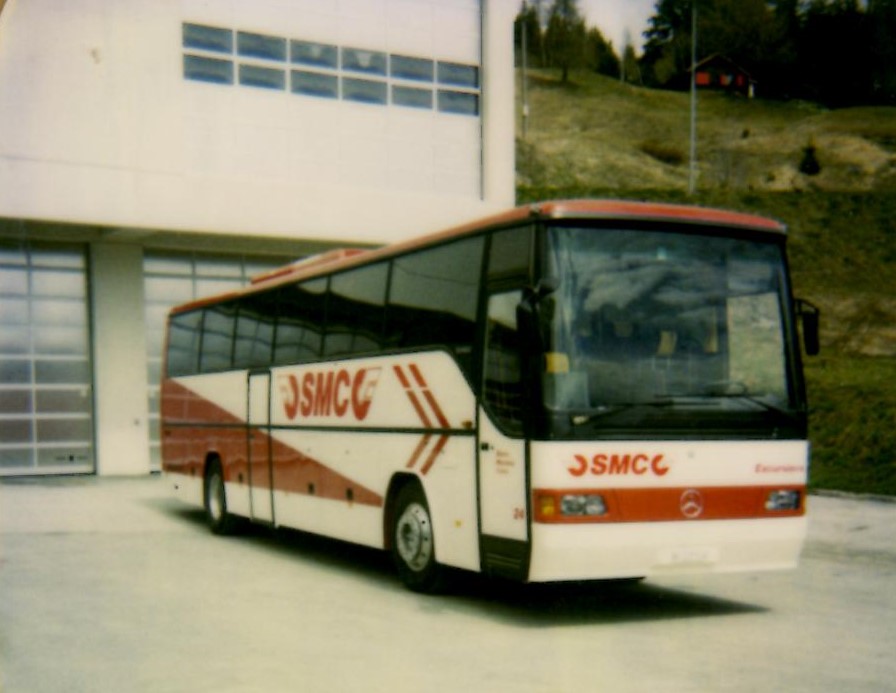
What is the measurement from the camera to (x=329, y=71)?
89.3 ft

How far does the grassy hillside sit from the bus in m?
10.6

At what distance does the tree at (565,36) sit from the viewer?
1432 inches

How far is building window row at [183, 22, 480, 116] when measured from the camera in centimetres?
2562

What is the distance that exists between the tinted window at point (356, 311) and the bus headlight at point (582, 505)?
3242mm

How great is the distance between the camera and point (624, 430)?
8992mm

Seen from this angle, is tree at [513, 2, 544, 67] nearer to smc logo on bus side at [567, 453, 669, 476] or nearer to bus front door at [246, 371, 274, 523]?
bus front door at [246, 371, 274, 523]

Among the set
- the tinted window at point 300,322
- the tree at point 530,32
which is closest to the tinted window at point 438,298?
the tinted window at point 300,322

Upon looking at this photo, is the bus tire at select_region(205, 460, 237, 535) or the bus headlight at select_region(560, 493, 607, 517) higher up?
the bus headlight at select_region(560, 493, 607, 517)

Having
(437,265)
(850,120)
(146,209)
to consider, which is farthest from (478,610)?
(850,120)

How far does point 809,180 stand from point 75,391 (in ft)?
146

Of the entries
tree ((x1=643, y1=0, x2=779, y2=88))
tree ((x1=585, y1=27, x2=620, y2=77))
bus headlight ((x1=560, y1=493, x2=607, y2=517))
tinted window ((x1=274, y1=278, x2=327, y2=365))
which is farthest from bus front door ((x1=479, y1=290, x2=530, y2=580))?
tree ((x1=585, y1=27, x2=620, y2=77))

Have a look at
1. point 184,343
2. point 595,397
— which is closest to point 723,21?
point 184,343

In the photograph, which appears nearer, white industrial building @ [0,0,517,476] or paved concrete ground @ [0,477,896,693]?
paved concrete ground @ [0,477,896,693]

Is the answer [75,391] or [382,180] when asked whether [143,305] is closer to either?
[75,391]
